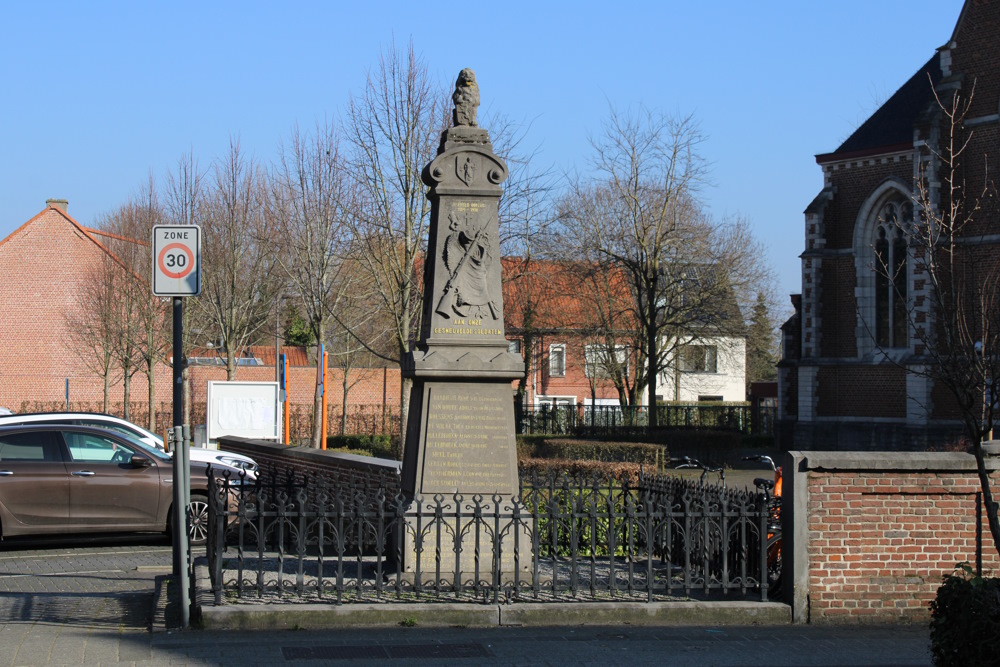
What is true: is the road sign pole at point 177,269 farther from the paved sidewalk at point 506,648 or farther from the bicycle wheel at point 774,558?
the bicycle wheel at point 774,558

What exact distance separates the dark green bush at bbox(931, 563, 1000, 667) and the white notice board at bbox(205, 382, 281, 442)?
17338 millimetres

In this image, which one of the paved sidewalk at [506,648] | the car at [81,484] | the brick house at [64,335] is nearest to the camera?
the paved sidewalk at [506,648]

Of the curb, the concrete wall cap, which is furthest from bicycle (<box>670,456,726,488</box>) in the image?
the curb

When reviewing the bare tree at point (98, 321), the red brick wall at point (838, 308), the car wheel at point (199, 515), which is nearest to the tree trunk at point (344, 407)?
the bare tree at point (98, 321)

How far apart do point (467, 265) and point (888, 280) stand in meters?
25.3

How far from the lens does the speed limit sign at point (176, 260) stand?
30.3ft

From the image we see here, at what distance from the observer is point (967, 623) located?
584 cm

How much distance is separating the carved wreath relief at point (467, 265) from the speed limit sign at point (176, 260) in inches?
82.1

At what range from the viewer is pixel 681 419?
41.2m

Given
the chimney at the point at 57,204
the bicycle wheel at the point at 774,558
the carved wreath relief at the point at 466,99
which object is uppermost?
the chimney at the point at 57,204

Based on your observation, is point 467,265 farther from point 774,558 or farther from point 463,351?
point 774,558

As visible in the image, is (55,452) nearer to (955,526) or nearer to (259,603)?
(259,603)

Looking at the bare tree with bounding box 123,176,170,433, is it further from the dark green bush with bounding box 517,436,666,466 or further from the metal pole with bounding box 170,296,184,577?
the metal pole with bounding box 170,296,184,577

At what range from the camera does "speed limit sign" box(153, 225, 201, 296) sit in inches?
364
